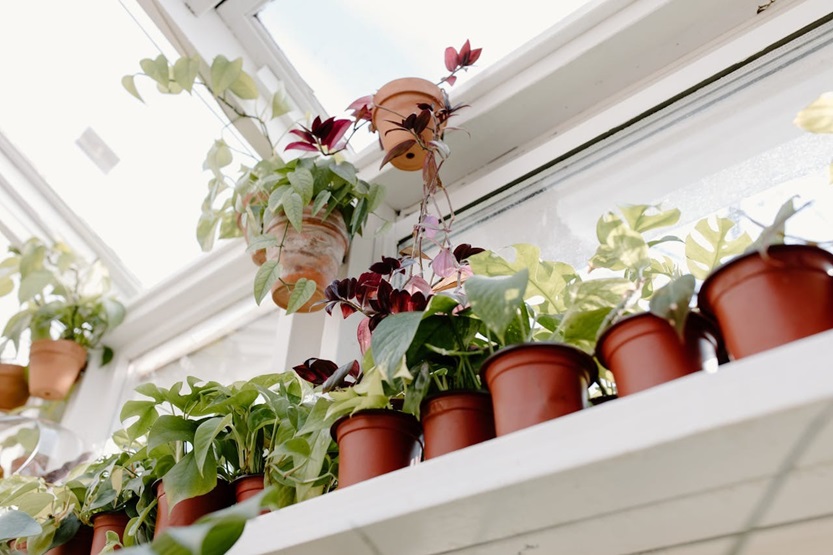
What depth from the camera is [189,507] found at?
1.12m

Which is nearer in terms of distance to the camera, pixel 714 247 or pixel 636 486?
pixel 636 486

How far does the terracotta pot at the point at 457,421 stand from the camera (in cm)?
86

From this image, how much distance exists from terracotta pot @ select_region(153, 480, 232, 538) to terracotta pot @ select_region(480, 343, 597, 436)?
20.5 inches

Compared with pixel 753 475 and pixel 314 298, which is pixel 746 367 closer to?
pixel 753 475

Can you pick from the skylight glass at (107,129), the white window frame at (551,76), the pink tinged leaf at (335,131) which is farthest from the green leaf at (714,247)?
the skylight glass at (107,129)

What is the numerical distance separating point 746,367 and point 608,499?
0.61ft

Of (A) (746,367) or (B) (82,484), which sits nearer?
(A) (746,367)

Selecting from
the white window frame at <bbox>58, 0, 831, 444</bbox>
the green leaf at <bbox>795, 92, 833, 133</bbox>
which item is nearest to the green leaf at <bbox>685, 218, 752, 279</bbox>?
the green leaf at <bbox>795, 92, 833, 133</bbox>

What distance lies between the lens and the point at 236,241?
2072 millimetres

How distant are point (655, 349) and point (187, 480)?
2.12ft

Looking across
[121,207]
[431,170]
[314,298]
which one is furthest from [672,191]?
[121,207]

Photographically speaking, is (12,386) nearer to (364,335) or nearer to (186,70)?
(186,70)

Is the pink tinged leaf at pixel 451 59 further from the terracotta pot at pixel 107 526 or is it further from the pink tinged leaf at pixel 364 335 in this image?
the terracotta pot at pixel 107 526

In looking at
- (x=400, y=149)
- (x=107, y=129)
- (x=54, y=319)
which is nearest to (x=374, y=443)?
(x=400, y=149)
